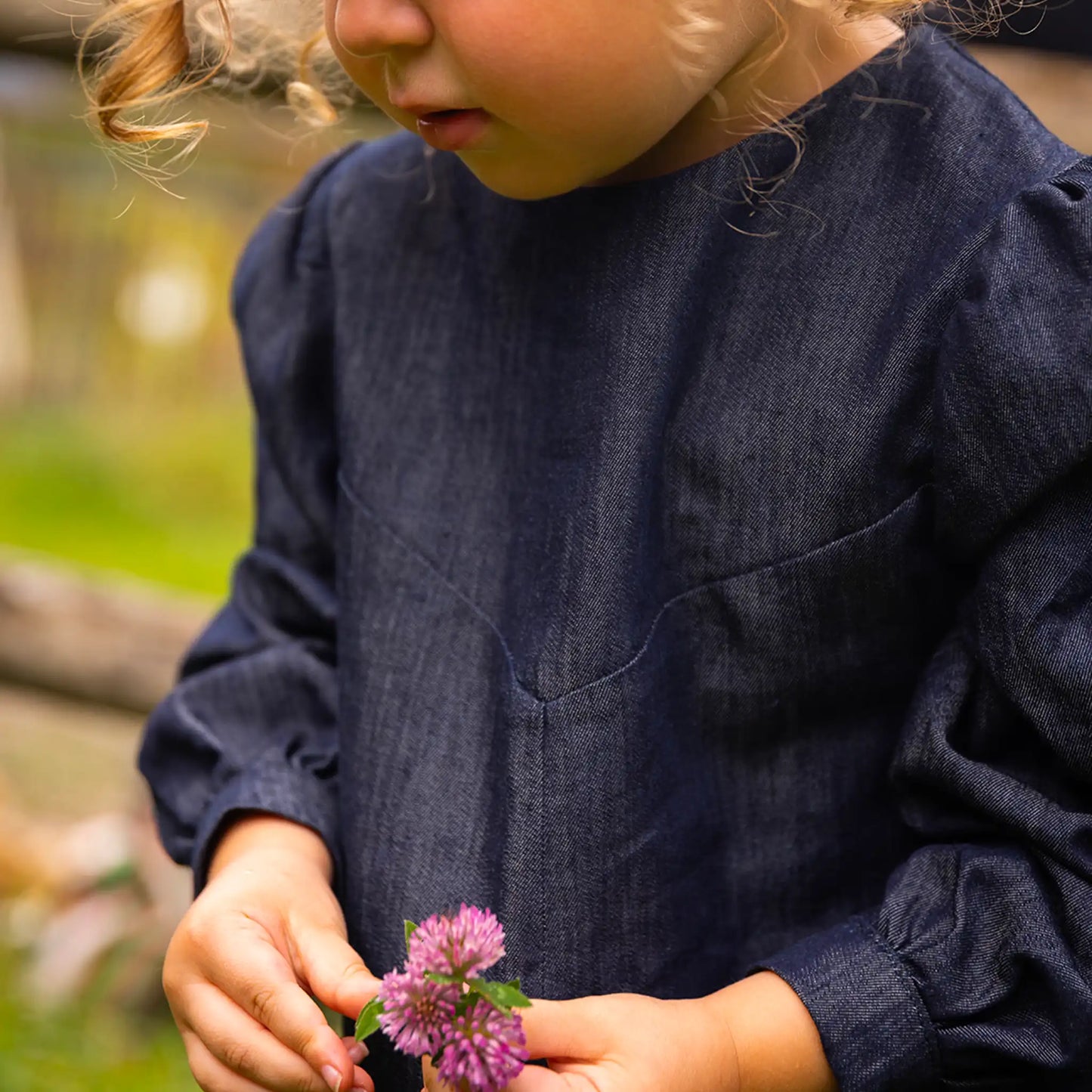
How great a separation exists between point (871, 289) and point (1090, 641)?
0.25m

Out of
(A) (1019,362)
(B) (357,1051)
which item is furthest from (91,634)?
(A) (1019,362)

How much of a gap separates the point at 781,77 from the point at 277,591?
57cm

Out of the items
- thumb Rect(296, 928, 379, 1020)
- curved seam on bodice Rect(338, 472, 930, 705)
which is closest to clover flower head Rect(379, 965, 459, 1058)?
thumb Rect(296, 928, 379, 1020)

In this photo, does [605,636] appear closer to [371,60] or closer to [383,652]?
[383,652]

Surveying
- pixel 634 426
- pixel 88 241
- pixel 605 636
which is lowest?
pixel 88 241

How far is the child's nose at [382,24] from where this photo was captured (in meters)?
0.77

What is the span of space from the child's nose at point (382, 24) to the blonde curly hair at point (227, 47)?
0.43 feet

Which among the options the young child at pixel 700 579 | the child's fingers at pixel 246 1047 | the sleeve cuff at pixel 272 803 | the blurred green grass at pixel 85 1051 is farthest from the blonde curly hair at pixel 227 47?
the blurred green grass at pixel 85 1051

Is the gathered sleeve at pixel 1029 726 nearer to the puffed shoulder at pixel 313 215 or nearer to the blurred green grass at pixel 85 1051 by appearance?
the puffed shoulder at pixel 313 215

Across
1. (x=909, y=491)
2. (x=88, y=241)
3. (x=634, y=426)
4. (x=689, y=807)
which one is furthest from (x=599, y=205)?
(x=88, y=241)

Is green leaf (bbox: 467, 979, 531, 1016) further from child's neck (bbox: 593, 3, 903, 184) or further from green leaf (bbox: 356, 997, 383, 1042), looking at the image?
child's neck (bbox: 593, 3, 903, 184)

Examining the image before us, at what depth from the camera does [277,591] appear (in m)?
1.12

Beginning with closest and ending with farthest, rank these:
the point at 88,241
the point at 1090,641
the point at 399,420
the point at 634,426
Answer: the point at 1090,641
the point at 634,426
the point at 399,420
the point at 88,241

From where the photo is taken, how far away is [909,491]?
2.80 ft
